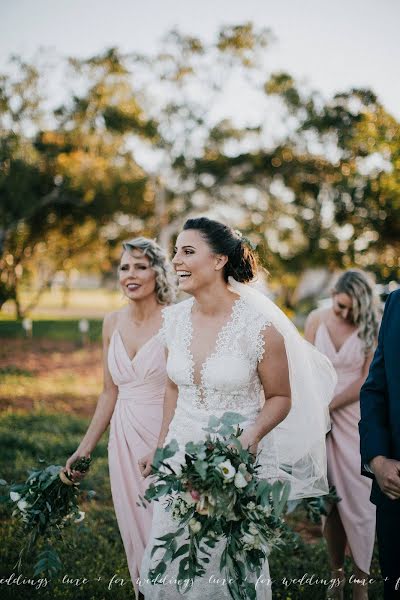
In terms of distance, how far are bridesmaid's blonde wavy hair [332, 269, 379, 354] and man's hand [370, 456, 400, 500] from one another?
1.99 m

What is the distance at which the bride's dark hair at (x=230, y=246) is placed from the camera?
312 cm

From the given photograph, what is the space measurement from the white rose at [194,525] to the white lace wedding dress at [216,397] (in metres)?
0.62

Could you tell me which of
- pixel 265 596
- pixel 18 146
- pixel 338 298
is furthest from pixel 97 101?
pixel 265 596

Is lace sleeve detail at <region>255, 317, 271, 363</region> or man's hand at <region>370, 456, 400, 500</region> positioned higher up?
lace sleeve detail at <region>255, 317, 271, 363</region>

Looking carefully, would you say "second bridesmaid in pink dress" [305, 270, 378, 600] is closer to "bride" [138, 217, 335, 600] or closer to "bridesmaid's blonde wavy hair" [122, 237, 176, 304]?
"bride" [138, 217, 335, 600]

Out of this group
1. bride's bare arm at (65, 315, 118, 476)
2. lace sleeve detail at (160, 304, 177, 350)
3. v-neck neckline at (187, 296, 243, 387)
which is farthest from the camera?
bride's bare arm at (65, 315, 118, 476)

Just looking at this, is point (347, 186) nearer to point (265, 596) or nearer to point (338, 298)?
point (338, 298)

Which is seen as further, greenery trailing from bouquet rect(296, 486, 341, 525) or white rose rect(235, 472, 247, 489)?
greenery trailing from bouquet rect(296, 486, 341, 525)

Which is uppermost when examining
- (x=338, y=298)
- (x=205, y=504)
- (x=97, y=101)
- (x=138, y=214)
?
(x=97, y=101)

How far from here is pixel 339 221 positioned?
1694 centimetres

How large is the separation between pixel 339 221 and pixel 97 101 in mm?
8576

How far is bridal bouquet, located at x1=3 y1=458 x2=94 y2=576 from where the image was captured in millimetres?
3146

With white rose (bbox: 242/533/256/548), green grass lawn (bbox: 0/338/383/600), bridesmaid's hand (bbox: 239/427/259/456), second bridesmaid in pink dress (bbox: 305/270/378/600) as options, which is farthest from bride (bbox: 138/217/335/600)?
second bridesmaid in pink dress (bbox: 305/270/378/600)

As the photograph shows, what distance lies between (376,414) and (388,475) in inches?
12.8
